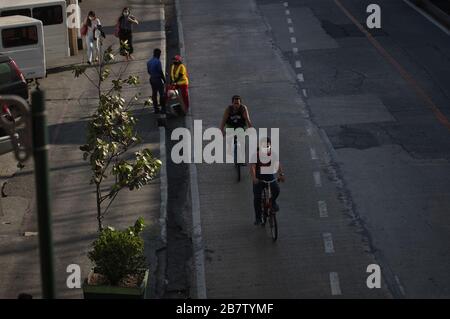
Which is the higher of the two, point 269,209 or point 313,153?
point 269,209

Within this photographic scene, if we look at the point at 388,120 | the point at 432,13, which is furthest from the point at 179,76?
the point at 432,13

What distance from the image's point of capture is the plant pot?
41.8 ft

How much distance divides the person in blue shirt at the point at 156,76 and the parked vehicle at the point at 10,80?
A: 320cm

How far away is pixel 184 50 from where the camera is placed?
28359 millimetres

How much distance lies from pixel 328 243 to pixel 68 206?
5.00 metres

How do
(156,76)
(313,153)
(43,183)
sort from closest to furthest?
(43,183) < (313,153) < (156,76)

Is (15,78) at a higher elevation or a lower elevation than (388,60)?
higher

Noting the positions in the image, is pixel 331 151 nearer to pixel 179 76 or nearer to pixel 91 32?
pixel 179 76

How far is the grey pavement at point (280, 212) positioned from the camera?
14242 millimetres

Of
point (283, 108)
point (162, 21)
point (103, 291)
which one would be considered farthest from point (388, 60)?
point (103, 291)

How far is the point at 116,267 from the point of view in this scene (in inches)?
504

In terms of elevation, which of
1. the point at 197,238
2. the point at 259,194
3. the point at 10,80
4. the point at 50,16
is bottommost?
the point at 197,238

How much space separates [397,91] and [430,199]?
692 centimetres
